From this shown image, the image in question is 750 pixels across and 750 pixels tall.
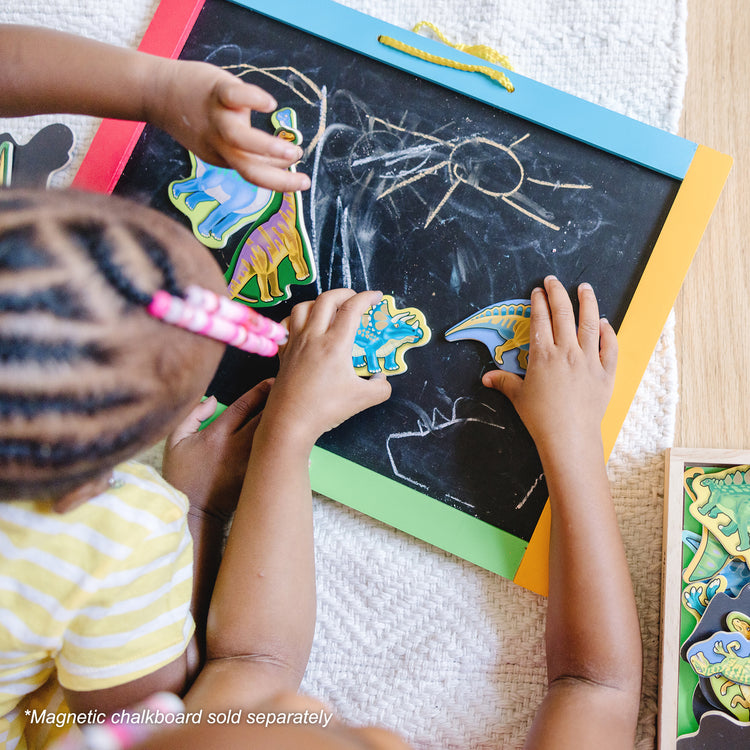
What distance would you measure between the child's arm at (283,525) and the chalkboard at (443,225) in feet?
0.12

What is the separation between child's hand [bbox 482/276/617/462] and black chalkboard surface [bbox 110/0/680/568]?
0.02 m

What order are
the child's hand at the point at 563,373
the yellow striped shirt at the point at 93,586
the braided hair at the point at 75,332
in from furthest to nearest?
the child's hand at the point at 563,373
the yellow striped shirt at the point at 93,586
the braided hair at the point at 75,332

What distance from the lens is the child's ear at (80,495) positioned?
1.22 ft

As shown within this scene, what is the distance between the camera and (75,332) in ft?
0.96

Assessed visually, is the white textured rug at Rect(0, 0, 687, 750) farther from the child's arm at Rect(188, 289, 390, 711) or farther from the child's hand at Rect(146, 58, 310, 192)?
the child's hand at Rect(146, 58, 310, 192)

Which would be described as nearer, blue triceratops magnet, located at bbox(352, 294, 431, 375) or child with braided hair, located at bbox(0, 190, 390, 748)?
child with braided hair, located at bbox(0, 190, 390, 748)

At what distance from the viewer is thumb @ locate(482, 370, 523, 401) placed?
1.78 ft

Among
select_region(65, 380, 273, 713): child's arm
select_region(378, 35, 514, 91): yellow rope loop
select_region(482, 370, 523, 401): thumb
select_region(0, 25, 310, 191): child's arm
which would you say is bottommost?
select_region(65, 380, 273, 713): child's arm

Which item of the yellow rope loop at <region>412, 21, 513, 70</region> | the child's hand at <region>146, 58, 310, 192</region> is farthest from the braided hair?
the yellow rope loop at <region>412, 21, 513, 70</region>

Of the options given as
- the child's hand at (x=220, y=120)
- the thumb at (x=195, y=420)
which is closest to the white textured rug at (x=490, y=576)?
the thumb at (x=195, y=420)

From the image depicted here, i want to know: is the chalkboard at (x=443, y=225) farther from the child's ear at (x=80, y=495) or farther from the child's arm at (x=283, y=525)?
the child's ear at (x=80, y=495)

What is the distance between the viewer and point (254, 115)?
589mm

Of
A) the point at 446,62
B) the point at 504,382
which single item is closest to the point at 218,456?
the point at 504,382

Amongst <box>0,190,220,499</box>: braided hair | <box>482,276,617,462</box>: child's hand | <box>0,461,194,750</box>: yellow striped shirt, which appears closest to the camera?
<box>0,190,220,499</box>: braided hair
